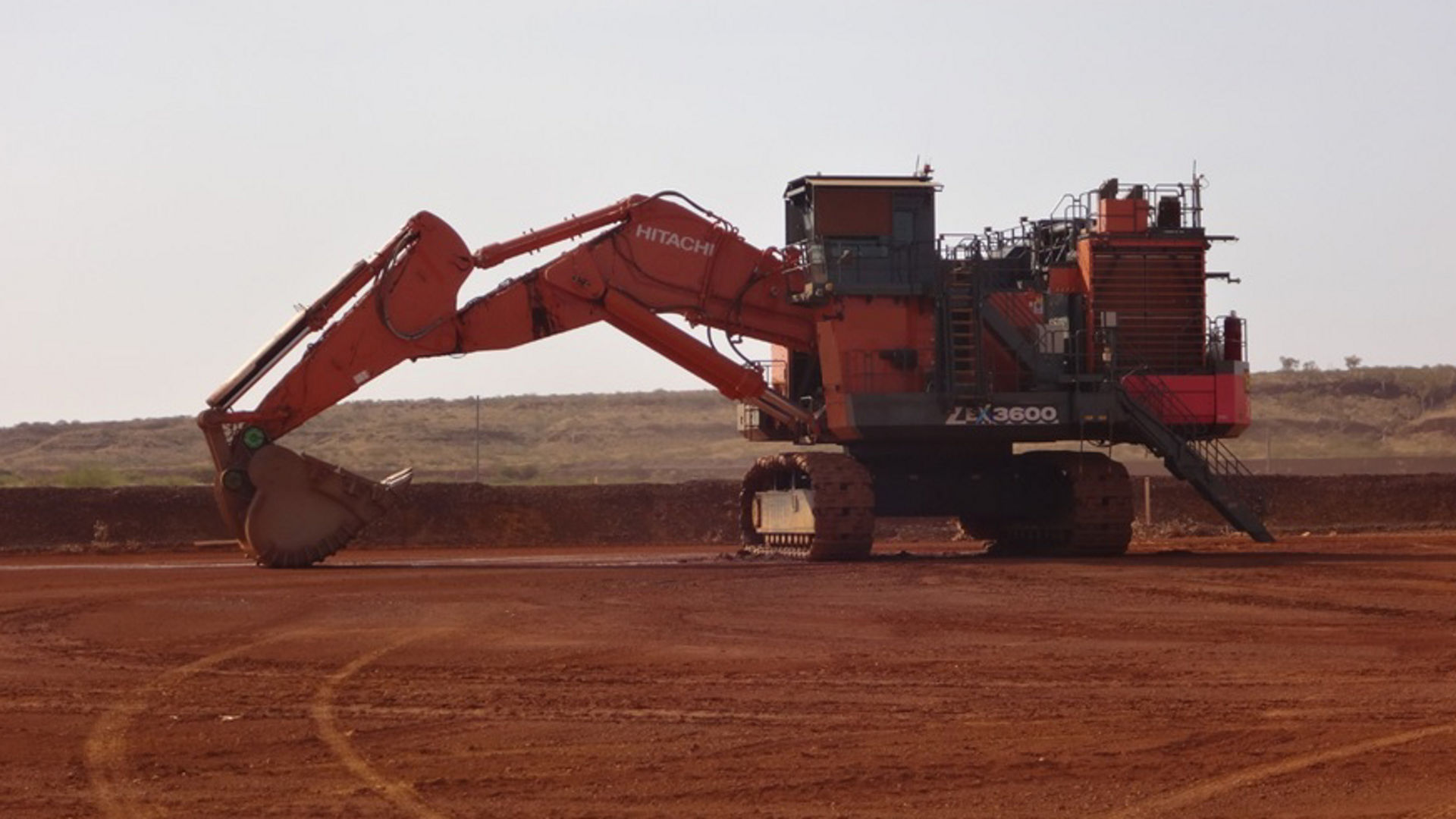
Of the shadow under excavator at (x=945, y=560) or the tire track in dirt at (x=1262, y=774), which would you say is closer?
the tire track in dirt at (x=1262, y=774)

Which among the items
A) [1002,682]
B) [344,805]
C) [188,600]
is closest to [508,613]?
[188,600]

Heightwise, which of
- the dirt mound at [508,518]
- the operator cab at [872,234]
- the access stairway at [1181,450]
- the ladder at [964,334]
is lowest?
the dirt mound at [508,518]

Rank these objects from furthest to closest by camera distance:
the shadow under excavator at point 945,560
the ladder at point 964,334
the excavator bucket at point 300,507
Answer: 1. the ladder at point 964,334
2. the excavator bucket at point 300,507
3. the shadow under excavator at point 945,560

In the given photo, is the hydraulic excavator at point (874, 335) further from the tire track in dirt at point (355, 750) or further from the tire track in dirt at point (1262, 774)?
the tire track in dirt at point (1262, 774)

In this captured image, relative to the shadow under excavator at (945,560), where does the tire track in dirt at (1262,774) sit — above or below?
below

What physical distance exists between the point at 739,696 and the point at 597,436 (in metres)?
98.5

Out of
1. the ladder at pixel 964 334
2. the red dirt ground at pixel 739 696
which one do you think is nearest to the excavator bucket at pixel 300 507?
the red dirt ground at pixel 739 696

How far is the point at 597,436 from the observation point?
373 ft

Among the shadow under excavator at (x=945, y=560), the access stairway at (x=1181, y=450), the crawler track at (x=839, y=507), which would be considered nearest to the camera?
the shadow under excavator at (x=945, y=560)

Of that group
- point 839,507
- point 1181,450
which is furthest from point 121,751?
point 1181,450

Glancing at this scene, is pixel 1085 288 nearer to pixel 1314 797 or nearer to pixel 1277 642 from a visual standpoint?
pixel 1277 642

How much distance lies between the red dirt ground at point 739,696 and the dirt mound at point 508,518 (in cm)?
1649

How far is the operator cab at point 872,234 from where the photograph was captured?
31016mm

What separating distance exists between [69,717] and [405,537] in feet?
91.9
